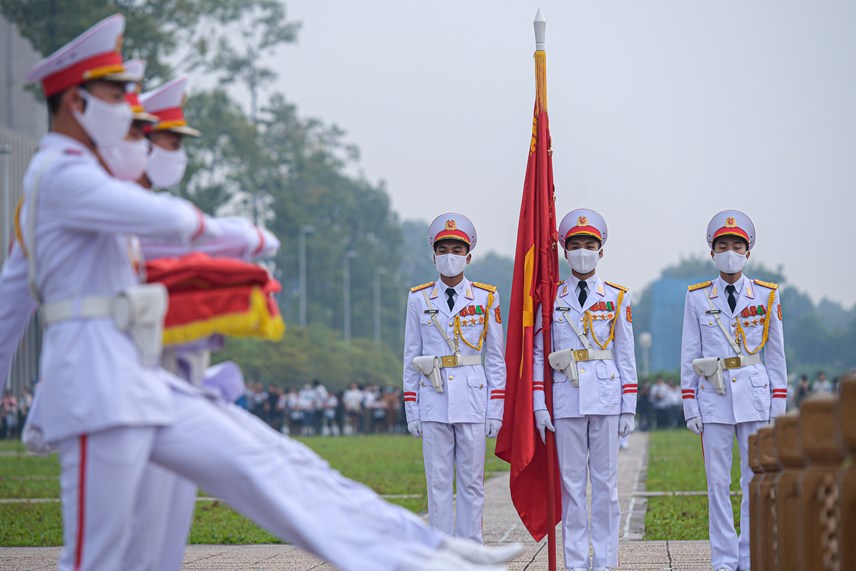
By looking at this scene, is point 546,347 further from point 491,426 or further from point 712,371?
point 712,371

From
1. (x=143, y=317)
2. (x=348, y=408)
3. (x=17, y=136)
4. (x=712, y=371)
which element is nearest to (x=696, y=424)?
(x=712, y=371)

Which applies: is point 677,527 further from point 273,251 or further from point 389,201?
point 389,201

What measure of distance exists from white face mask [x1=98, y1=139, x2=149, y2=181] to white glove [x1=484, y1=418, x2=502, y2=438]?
509 cm

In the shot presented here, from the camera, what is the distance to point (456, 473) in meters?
10.8

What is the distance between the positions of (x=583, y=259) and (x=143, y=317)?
5751 millimetres

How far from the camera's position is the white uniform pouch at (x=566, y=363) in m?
10.6

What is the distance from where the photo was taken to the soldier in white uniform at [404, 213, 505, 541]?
10.6 m

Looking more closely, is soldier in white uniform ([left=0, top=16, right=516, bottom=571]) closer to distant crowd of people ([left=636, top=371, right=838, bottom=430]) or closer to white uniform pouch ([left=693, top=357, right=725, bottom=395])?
white uniform pouch ([left=693, top=357, right=725, bottom=395])

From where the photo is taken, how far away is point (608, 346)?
10781 mm

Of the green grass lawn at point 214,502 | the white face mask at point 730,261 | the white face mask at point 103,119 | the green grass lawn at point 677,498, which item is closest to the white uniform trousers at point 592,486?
the white face mask at point 730,261

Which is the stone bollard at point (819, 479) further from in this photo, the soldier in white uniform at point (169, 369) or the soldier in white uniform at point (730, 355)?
the soldier in white uniform at point (730, 355)

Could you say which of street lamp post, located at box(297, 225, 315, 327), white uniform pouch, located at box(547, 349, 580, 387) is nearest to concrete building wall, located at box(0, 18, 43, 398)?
street lamp post, located at box(297, 225, 315, 327)

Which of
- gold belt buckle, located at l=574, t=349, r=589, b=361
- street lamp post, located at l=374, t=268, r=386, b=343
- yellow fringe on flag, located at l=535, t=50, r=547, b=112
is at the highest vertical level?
street lamp post, located at l=374, t=268, r=386, b=343

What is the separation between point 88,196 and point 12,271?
0.65 meters
